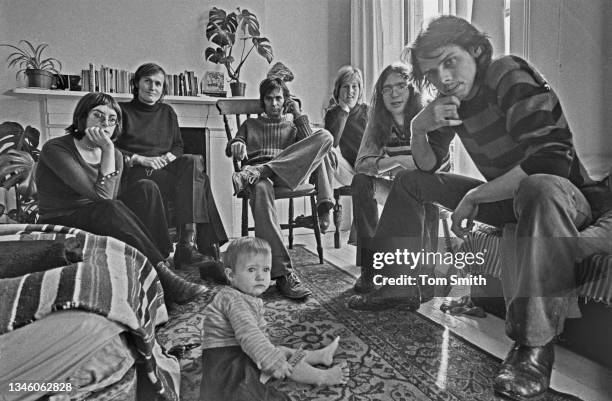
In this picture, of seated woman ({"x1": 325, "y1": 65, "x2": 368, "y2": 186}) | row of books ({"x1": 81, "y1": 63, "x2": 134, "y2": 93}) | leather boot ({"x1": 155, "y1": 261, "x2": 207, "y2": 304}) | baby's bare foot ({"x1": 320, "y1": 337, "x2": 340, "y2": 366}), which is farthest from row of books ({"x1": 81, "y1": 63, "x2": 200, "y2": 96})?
baby's bare foot ({"x1": 320, "y1": 337, "x2": 340, "y2": 366})

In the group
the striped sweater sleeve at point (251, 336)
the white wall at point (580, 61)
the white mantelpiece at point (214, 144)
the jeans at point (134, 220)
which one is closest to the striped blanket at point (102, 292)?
the jeans at point (134, 220)

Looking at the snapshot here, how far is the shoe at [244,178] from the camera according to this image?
1.52 metres

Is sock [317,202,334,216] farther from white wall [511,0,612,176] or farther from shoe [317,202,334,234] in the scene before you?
white wall [511,0,612,176]

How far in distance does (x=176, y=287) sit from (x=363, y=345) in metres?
0.62

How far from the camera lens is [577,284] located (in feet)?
3.68

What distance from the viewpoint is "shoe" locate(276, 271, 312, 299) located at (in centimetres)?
163

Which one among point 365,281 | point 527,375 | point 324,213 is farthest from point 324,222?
point 527,375

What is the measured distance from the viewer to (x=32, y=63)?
131cm

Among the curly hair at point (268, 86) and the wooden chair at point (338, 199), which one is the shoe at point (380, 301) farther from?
the curly hair at point (268, 86)

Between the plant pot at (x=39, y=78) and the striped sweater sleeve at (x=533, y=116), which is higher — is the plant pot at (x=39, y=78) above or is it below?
above

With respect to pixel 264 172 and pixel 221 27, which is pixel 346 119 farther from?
pixel 221 27

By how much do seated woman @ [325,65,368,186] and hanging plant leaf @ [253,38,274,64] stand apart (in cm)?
25

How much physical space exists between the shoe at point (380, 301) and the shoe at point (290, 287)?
0.18 m

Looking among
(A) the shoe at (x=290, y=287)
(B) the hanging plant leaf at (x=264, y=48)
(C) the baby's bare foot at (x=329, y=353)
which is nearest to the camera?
(C) the baby's bare foot at (x=329, y=353)
